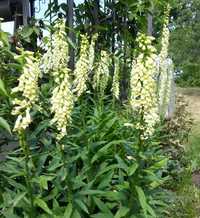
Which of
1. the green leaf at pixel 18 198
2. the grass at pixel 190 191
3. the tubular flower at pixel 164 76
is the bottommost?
the grass at pixel 190 191

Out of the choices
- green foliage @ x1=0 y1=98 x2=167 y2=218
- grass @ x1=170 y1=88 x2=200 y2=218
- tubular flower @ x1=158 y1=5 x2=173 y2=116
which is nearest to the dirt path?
grass @ x1=170 y1=88 x2=200 y2=218

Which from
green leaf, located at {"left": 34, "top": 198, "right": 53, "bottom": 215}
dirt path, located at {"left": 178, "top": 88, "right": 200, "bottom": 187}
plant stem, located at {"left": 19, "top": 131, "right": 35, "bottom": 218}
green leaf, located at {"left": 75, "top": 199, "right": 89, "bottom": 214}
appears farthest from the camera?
dirt path, located at {"left": 178, "top": 88, "right": 200, "bottom": 187}

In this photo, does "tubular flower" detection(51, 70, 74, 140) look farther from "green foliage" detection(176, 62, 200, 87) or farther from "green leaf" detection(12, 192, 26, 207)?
"green foliage" detection(176, 62, 200, 87)

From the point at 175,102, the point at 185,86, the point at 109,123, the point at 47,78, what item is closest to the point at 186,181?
the point at 109,123

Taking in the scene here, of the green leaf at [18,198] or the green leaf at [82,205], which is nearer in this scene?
the green leaf at [18,198]

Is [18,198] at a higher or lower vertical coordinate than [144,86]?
lower

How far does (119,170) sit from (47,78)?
161 centimetres

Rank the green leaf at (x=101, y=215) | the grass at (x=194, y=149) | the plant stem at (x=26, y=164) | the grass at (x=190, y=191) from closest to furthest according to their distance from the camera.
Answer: the plant stem at (x=26, y=164) → the green leaf at (x=101, y=215) → the grass at (x=190, y=191) → the grass at (x=194, y=149)

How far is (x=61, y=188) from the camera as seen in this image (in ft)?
12.4

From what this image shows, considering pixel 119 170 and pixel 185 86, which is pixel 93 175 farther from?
pixel 185 86

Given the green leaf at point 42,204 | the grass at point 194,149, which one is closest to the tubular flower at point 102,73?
the green leaf at point 42,204

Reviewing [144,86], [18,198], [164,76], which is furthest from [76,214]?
[164,76]

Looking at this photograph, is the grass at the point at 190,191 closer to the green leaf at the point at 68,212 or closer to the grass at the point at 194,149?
the grass at the point at 194,149

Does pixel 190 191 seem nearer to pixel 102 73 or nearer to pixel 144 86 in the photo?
pixel 102 73
